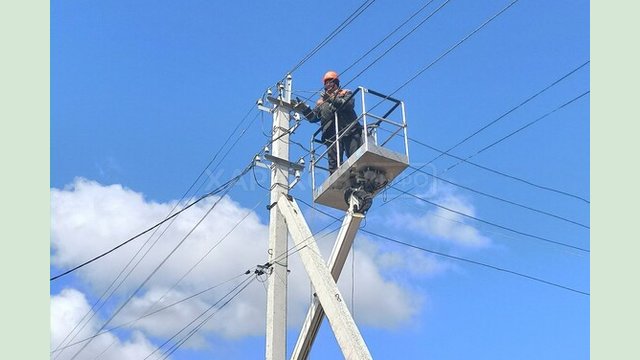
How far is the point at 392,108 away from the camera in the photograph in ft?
37.8

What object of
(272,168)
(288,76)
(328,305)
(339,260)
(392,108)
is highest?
(288,76)

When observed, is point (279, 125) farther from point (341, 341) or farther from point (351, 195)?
point (341, 341)

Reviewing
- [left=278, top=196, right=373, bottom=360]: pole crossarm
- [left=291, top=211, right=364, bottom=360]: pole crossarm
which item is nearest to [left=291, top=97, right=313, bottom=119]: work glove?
[left=278, top=196, right=373, bottom=360]: pole crossarm

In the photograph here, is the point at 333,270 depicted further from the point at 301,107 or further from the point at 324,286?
the point at 301,107

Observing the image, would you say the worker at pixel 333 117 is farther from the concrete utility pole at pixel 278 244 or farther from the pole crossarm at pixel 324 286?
the pole crossarm at pixel 324 286

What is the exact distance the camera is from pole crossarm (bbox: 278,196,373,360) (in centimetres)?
896

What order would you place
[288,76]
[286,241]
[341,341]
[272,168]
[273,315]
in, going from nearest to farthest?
[341,341], [273,315], [286,241], [272,168], [288,76]

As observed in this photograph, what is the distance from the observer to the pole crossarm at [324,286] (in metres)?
8.96

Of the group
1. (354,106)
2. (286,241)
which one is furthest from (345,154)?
(286,241)

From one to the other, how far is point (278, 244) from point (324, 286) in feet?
5.00

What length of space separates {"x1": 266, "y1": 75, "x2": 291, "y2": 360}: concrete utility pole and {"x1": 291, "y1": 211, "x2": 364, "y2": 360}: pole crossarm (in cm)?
31

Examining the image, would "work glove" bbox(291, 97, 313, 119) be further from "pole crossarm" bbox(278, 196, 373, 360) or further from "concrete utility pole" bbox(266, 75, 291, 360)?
"pole crossarm" bbox(278, 196, 373, 360)

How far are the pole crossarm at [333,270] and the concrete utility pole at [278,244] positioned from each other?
0.31 m

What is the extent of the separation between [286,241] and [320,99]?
295cm
